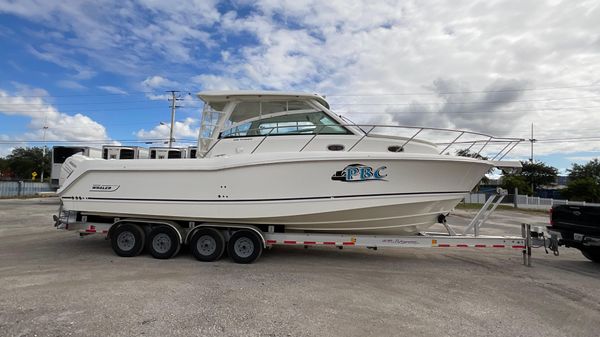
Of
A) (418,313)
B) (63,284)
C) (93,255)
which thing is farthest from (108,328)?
(93,255)

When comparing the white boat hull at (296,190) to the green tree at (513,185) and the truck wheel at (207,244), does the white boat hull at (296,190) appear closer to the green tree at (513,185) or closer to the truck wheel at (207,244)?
the truck wheel at (207,244)

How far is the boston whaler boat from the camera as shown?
5895 millimetres

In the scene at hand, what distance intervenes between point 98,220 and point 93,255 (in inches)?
27.4

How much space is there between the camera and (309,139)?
6434 mm

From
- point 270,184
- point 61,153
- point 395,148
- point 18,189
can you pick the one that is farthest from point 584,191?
point 18,189

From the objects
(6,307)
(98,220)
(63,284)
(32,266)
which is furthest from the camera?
(98,220)

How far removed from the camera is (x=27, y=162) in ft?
210

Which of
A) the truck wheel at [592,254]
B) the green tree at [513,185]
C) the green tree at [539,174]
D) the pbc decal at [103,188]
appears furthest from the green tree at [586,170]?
the pbc decal at [103,188]

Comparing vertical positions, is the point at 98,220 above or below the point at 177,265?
above

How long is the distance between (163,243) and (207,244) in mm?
850

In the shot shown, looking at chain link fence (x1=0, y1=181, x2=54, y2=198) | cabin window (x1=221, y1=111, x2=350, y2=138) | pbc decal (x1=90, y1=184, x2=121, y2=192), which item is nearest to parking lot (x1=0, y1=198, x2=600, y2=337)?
pbc decal (x1=90, y1=184, x2=121, y2=192)

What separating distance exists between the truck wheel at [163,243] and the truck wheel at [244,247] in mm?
1009

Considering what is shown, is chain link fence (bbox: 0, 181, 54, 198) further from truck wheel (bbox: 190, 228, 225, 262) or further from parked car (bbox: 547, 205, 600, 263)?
parked car (bbox: 547, 205, 600, 263)

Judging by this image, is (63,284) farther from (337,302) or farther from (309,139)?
(309,139)
